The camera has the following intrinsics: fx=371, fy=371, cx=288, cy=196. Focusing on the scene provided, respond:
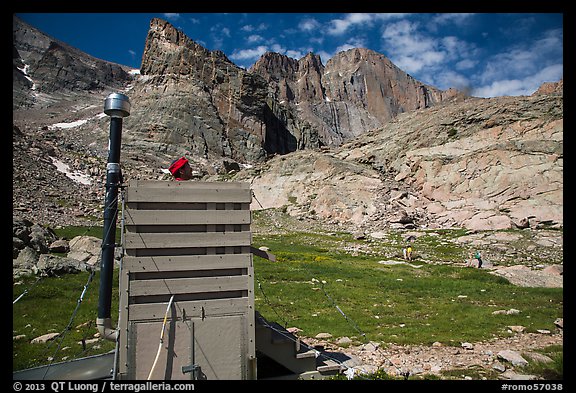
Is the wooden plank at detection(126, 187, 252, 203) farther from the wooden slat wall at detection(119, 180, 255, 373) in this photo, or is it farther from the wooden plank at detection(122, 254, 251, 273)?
the wooden plank at detection(122, 254, 251, 273)

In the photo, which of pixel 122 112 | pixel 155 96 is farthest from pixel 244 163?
pixel 122 112

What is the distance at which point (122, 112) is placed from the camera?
8555mm

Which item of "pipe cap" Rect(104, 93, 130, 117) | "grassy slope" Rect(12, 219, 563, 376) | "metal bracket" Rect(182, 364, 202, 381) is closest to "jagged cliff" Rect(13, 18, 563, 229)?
"grassy slope" Rect(12, 219, 563, 376)

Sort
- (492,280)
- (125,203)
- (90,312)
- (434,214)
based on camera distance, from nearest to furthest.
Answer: (125,203) < (90,312) < (492,280) < (434,214)

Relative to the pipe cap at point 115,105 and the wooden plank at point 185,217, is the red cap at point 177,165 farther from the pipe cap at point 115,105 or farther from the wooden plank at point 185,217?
the wooden plank at point 185,217

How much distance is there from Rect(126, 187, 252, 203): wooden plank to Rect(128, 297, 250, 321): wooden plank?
2.00 metres

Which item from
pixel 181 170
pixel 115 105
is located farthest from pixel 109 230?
pixel 115 105

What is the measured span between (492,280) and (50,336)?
865 inches

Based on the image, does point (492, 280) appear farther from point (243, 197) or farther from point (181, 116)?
point (181, 116)

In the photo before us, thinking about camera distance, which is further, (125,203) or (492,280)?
(492,280)

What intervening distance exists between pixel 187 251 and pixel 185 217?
68 cm

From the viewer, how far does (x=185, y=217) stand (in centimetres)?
734

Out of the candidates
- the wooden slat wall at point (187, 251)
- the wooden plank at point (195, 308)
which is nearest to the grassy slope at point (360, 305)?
the wooden plank at point (195, 308)

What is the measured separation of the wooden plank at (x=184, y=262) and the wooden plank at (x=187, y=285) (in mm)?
221
